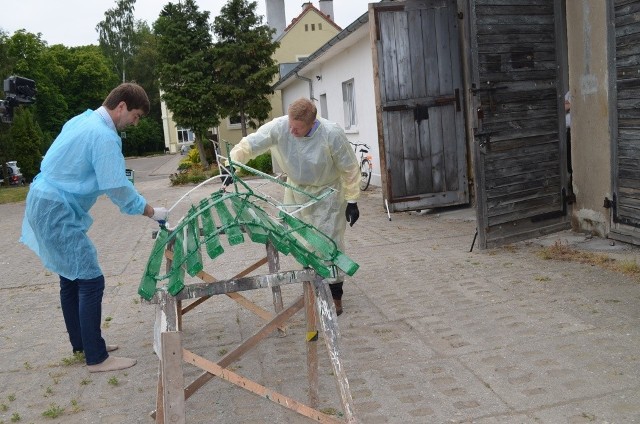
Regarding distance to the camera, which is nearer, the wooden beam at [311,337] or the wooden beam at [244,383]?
the wooden beam at [244,383]

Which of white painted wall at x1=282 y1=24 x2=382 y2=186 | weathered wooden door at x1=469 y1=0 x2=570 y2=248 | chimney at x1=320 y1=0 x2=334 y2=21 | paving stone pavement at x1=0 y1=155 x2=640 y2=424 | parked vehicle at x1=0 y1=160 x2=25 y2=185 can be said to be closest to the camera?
paving stone pavement at x1=0 y1=155 x2=640 y2=424

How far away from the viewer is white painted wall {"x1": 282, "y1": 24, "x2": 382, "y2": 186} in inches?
558

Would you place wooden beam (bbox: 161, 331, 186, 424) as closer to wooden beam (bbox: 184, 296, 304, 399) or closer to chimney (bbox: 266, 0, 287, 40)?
wooden beam (bbox: 184, 296, 304, 399)

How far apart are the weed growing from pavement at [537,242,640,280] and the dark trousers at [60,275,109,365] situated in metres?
4.02

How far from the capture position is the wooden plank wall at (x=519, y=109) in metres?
6.84

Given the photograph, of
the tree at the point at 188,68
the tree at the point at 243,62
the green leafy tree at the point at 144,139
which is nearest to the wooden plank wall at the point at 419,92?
the tree at the point at 243,62

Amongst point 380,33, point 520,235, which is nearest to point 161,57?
point 380,33

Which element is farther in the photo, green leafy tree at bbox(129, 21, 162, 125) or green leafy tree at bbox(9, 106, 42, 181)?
green leafy tree at bbox(129, 21, 162, 125)

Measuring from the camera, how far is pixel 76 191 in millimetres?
4031

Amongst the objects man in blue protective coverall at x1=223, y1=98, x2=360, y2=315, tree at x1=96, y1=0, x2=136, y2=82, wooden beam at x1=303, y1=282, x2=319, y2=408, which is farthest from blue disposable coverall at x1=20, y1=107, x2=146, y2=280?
tree at x1=96, y1=0, x2=136, y2=82

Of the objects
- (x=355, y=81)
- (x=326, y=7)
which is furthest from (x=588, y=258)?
(x=326, y=7)

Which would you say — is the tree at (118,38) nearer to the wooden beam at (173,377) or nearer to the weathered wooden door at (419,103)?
the weathered wooden door at (419,103)

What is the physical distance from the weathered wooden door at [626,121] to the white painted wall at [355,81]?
22.5 feet

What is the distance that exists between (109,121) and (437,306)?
2.70m
